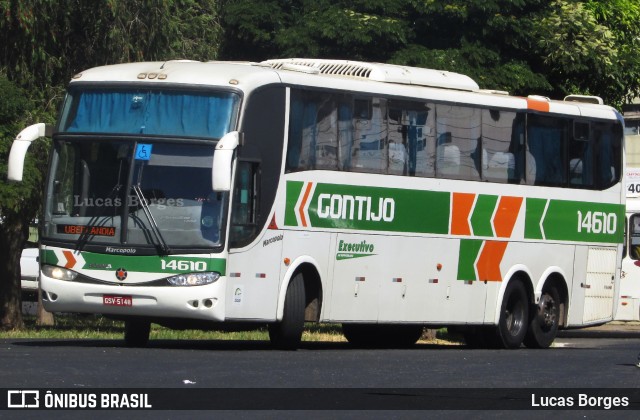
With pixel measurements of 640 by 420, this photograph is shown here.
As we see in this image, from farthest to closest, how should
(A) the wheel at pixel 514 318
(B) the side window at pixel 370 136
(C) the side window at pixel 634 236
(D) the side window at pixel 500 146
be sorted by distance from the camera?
(C) the side window at pixel 634 236
(A) the wheel at pixel 514 318
(D) the side window at pixel 500 146
(B) the side window at pixel 370 136

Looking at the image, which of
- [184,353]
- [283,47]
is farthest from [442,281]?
[283,47]

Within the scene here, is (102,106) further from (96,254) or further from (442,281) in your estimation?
(442,281)

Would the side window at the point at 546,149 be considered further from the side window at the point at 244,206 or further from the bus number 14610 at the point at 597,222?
the side window at the point at 244,206

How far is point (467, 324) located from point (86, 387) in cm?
1068

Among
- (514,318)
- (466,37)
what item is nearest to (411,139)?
(514,318)

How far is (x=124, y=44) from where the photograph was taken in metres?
30.8

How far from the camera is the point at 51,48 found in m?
31.2

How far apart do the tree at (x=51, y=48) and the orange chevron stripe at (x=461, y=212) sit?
9892mm

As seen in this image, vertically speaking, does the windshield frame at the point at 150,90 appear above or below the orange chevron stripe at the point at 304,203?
above

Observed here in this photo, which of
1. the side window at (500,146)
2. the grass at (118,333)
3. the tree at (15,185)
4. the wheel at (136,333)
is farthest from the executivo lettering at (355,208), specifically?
the tree at (15,185)

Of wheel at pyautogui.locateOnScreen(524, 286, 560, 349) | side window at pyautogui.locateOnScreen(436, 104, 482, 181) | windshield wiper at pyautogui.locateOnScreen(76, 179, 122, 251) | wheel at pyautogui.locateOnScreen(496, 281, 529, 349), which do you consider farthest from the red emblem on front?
wheel at pyautogui.locateOnScreen(524, 286, 560, 349)

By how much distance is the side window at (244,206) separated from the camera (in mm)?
18969

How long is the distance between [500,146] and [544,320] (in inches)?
113

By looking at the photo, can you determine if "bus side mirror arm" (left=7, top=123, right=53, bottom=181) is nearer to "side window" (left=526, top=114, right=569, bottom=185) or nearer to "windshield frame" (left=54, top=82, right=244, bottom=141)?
"windshield frame" (left=54, top=82, right=244, bottom=141)
